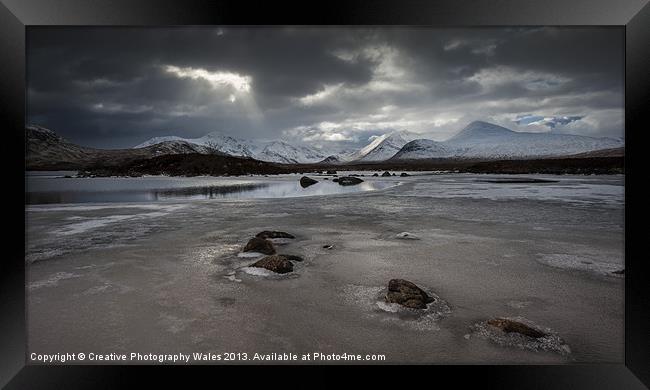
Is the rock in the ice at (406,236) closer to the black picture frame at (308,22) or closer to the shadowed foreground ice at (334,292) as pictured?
the shadowed foreground ice at (334,292)

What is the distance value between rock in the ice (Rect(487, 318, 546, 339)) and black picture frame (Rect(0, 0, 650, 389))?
87 cm

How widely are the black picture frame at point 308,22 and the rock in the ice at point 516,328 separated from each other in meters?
0.87

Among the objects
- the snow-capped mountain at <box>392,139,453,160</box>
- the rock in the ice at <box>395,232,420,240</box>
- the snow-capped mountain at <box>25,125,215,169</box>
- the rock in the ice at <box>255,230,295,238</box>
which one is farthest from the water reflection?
the snow-capped mountain at <box>392,139,453,160</box>

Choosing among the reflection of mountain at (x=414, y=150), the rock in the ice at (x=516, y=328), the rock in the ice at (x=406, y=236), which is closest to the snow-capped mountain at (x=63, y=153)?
the reflection of mountain at (x=414, y=150)

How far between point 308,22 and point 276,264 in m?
2.88

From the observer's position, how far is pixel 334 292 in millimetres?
3467

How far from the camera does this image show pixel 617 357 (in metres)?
2.72

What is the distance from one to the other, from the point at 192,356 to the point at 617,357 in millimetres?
3742

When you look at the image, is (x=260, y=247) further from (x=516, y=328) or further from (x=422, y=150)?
(x=422, y=150)

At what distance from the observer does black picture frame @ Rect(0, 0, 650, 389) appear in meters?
2.83

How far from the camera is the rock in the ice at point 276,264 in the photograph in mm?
4031

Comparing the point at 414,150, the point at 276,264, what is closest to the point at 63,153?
the point at 276,264

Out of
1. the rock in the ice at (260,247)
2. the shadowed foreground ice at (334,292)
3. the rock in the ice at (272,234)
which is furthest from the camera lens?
the rock in the ice at (272,234)

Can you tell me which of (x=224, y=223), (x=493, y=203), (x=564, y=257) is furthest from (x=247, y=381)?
(x=493, y=203)
